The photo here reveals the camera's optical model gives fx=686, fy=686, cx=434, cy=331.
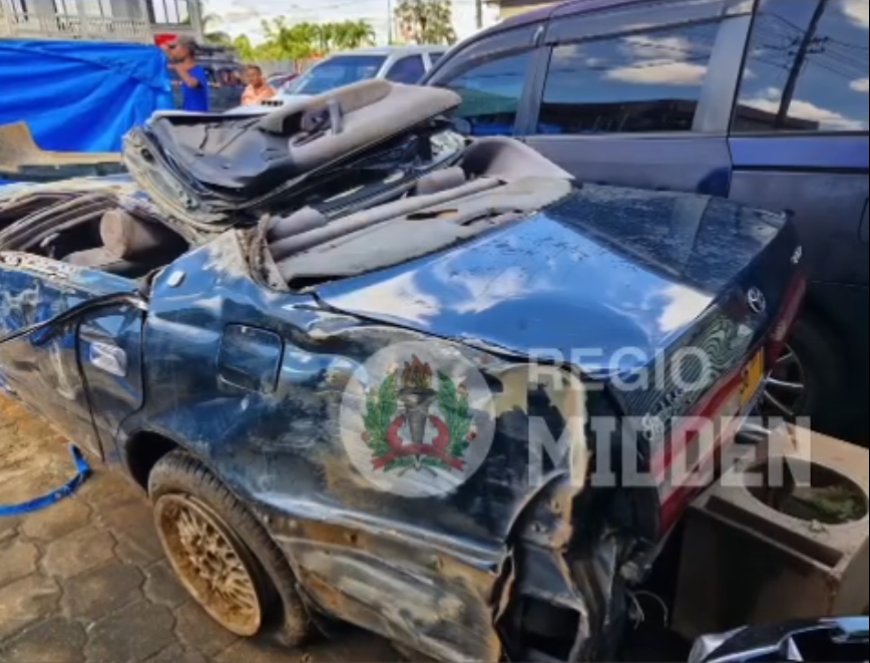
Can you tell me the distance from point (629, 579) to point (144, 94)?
770 centimetres

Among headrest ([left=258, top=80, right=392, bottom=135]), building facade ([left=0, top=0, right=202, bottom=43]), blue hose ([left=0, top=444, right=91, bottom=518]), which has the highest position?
building facade ([left=0, top=0, right=202, bottom=43])

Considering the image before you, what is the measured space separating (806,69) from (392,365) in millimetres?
2073

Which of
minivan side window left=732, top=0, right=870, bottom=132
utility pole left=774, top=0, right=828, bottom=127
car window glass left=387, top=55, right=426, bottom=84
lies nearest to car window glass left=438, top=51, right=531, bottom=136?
minivan side window left=732, top=0, right=870, bottom=132

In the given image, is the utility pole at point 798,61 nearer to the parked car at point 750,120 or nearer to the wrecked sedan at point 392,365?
the parked car at point 750,120

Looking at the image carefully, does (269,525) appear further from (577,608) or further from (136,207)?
(136,207)

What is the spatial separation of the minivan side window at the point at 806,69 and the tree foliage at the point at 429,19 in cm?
2981

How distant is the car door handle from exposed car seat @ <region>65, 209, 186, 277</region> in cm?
44

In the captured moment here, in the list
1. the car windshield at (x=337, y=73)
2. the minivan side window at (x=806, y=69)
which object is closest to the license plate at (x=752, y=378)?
the minivan side window at (x=806, y=69)

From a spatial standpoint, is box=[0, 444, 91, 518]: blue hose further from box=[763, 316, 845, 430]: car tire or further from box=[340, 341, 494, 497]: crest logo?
box=[763, 316, 845, 430]: car tire

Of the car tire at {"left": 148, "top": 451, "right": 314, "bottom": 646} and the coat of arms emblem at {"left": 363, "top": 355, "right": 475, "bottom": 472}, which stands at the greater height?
the coat of arms emblem at {"left": 363, "top": 355, "right": 475, "bottom": 472}

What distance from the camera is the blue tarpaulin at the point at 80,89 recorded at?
6.52 m

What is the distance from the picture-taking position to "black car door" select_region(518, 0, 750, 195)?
2.81m

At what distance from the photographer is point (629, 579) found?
4.41ft

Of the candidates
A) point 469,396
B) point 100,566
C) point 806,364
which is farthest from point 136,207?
point 806,364
